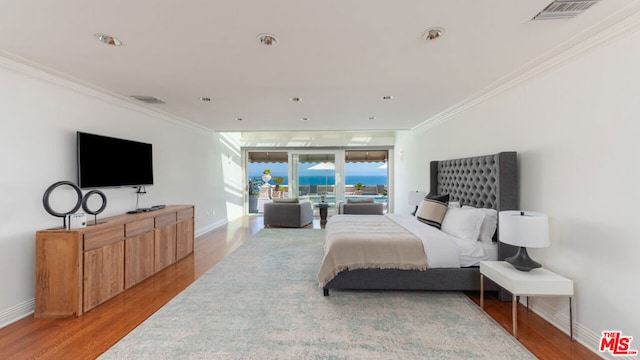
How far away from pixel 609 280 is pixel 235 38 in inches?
133

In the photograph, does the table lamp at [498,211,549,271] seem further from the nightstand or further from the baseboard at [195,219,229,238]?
the baseboard at [195,219,229,238]

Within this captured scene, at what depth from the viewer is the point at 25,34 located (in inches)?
81.0

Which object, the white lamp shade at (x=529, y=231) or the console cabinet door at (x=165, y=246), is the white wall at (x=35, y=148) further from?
the white lamp shade at (x=529, y=231)

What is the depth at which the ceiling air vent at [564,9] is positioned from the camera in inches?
66.9

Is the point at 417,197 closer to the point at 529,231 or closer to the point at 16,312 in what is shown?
the point at 529,231

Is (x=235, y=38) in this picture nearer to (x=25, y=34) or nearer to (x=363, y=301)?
(x=25, y=34)

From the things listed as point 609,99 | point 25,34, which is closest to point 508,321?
point 609,99

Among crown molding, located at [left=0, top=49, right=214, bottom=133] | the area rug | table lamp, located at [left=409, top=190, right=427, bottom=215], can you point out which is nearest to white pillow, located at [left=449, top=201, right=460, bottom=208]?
table lamp, located at [left=409, top=190, right=427, bottom=215]

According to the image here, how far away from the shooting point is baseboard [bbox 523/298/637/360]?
205 cm

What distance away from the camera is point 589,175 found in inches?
83.8

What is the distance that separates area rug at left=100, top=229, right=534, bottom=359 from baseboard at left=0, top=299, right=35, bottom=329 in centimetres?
125

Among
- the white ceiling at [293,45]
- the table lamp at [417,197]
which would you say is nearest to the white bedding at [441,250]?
the white ceiling at [293,45]

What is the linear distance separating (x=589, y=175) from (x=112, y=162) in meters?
5.01

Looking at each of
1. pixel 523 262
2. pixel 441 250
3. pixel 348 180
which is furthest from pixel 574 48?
pixel 348 180
